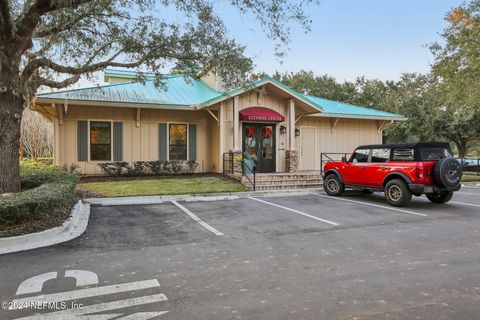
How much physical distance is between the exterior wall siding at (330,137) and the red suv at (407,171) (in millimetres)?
7644

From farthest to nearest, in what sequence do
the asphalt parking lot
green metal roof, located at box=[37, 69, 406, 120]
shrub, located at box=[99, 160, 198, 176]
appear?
shrub, located at box=[99, 160, 198, 176] < green metal roof, located at box=[37, 69, 406, 120] < the asphalt parking lot

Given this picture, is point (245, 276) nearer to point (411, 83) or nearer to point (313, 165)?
point (313, 165)

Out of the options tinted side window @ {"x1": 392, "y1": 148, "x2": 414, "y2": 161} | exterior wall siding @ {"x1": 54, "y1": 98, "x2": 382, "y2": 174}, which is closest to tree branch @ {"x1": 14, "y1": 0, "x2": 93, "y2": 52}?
exterior wall siding @ {"x1": 54, "y1": 98, "x2": 382, "y2": 174}

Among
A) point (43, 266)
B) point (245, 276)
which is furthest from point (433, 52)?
point (43, 266)

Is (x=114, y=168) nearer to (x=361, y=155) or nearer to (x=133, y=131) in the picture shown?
(x=133, y=131)

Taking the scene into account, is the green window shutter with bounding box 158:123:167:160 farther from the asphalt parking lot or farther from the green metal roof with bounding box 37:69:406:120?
the asphalt parking lot

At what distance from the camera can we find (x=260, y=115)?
626 inches

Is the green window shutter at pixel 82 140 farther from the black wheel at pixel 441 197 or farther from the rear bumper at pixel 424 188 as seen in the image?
the black wheel at pixel 441 197

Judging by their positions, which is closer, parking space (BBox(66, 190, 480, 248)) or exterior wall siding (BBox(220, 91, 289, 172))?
parking space (BBox(66, 190, 480, 248))

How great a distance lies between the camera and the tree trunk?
8.29 m

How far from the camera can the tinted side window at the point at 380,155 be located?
399 inches

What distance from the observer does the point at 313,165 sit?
19.0 meters

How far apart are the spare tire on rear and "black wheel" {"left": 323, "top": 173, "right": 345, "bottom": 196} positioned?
3.15m

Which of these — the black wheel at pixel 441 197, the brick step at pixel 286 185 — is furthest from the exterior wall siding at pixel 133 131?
the black wheel at pixel 441 197
